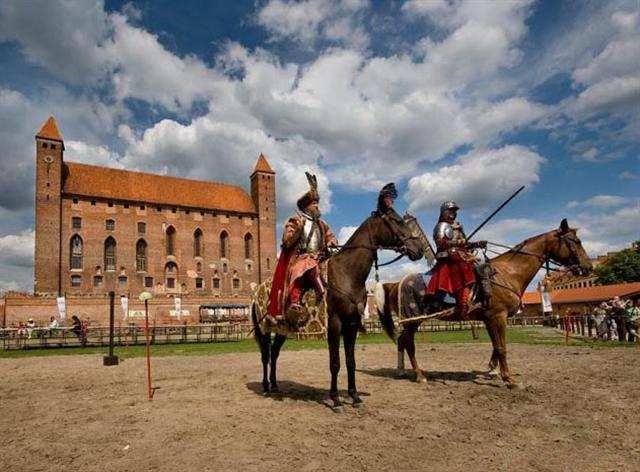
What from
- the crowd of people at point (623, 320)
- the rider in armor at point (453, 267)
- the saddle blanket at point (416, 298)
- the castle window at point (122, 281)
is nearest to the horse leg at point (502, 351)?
the rider in armor at point (453, 267)

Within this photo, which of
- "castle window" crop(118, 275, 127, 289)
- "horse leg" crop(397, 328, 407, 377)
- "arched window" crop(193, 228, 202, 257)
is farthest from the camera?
"arched window" crop(193, 228, 202, 257)

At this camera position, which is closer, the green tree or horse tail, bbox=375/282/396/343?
horse tail, bbox=375/282/396/343

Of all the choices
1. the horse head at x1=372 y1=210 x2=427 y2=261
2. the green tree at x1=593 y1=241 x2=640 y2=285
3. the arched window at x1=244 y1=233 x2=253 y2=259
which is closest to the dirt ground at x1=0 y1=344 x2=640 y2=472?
the horse head at x1=372 y1=210 x2=427 y2=261

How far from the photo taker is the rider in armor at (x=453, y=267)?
8.73 metres

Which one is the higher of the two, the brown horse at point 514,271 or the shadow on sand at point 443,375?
the brown horse at point 514,271

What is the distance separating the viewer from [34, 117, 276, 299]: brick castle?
61000 millimetres

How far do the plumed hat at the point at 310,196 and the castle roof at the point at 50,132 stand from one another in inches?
2650

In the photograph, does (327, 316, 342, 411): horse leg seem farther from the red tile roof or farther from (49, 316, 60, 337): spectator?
A: the red tile roof

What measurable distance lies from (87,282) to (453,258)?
63205mm

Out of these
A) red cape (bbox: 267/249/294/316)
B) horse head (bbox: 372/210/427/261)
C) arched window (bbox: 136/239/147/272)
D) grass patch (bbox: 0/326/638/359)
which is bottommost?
grass patch (bbox: 0/326/638/359)

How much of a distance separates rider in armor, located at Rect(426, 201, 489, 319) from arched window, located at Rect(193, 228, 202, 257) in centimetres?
6631

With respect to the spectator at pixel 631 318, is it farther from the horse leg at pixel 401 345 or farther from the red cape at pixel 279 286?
the red cape at pixel 279 286

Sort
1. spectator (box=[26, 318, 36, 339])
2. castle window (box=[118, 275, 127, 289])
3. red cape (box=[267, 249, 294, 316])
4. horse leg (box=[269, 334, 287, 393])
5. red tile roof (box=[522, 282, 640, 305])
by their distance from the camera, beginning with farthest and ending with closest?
castle window (box=[118, 275, 127, 289])
red tile roof (box=[522, 282, 640, 305])
spectator (box=[26, 318, 36, 339])
horse leg (box=[269, 334, 287, 393])
red cape (box=[267, 249, 294, 316])

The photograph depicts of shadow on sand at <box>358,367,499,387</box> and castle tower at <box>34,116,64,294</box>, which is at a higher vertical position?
castle tower at <box>34,116,64,294</box>
